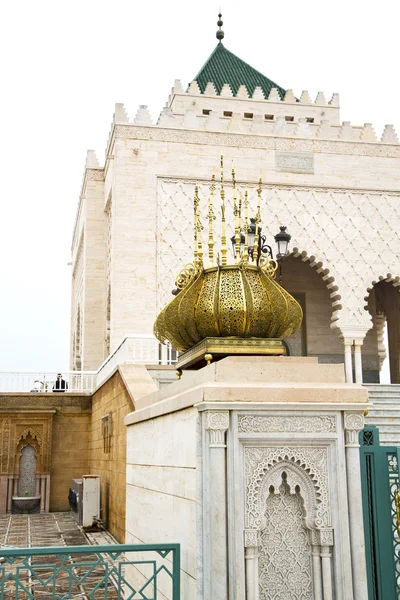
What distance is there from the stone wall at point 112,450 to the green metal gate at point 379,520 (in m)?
4.66

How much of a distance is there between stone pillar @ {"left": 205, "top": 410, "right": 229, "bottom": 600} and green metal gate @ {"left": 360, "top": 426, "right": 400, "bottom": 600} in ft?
2.25

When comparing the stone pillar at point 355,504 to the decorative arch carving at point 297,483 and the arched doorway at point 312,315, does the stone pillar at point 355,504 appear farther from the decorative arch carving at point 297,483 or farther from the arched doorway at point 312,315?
the arched doorway at point 312,315

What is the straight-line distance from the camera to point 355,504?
9.77ft

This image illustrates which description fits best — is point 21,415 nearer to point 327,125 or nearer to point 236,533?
point 327,125

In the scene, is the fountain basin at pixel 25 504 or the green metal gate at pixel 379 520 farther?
the fountain basin at pixel 25 504

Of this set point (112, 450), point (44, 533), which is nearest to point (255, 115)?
point (112, 450)

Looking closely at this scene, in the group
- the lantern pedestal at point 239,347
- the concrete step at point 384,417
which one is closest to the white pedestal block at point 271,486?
the lantern pedestal at point 239,347

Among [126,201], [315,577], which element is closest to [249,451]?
[315,577]

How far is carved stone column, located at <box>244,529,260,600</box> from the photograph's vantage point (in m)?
2.81

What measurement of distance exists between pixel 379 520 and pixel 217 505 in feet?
2.59

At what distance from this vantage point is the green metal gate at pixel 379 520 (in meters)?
3.06

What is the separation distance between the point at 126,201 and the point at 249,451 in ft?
34.6

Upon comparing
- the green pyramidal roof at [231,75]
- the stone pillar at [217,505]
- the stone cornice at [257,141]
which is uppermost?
the green pyramidal roof at [231,75]

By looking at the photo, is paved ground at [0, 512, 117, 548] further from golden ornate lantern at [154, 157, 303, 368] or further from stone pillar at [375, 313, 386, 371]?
stone pillar at [375, 313, 386, 371]
